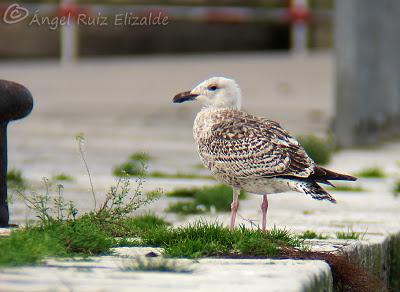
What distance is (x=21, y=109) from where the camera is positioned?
7.52 m

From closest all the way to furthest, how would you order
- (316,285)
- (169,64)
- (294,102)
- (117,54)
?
(316,285) → (294,102) → (169,64) → (117,54)

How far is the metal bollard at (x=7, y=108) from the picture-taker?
7.43m

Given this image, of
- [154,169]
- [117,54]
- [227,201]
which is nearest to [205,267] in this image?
[227,201]

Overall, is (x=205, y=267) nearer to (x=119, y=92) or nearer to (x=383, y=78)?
(x=383, y=78)

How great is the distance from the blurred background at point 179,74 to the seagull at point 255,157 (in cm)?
180

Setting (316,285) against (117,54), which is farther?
(117,54)

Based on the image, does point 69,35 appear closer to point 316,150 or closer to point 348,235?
point 316,150

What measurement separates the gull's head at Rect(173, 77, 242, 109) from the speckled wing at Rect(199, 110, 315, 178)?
0.85 feet

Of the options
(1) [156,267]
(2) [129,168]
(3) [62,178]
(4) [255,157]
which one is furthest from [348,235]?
(2) [129,168]

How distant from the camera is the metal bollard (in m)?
7.43

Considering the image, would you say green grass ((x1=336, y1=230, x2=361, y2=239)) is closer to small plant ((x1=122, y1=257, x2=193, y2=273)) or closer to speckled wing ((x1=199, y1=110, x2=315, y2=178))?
speckled wing ((x1=199, y1=110, x2=315, y2=178))

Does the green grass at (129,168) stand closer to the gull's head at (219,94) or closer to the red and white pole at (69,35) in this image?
the gull's head at (219,94)

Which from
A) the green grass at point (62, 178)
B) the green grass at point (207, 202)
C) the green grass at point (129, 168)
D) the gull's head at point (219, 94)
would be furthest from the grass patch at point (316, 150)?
the gull's head at point (219, 94)

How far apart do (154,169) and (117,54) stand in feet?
51.0
